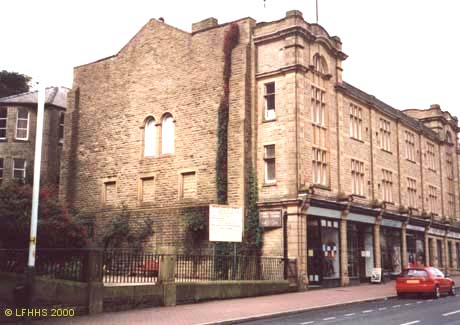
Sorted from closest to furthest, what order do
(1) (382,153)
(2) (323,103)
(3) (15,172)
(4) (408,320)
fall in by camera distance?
1. (4) (408,320)
2. (2) (323,103)
3. (1) (382,153)
4. (3) (15,172)

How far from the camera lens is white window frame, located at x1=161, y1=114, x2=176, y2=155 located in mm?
31516

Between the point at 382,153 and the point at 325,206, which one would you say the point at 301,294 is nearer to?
the point at 325,206

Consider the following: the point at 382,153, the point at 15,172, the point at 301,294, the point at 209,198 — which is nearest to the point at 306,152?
the point at 209,198

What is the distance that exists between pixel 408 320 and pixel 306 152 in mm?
13973

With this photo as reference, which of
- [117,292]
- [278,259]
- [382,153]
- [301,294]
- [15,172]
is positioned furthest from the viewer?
[15,172]

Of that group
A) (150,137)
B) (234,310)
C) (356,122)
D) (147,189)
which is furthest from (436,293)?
(150,137)

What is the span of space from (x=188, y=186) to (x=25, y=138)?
1599 cm

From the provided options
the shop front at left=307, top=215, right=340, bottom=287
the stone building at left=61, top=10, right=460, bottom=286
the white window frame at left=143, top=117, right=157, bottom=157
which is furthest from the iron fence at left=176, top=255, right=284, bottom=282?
the white window frame at left=143, top=117, right=157, bottom=157

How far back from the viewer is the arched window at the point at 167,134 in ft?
104

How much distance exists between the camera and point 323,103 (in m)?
30.2

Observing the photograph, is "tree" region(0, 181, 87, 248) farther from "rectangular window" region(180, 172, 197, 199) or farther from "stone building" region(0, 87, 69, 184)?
"stone building" region(0, 87, 69, 184)

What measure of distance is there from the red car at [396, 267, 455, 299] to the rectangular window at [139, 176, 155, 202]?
46.6 ft

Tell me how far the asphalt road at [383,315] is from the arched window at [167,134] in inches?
580

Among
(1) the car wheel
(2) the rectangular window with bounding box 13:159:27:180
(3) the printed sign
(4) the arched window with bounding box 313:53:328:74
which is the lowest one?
(1) the car wheel
